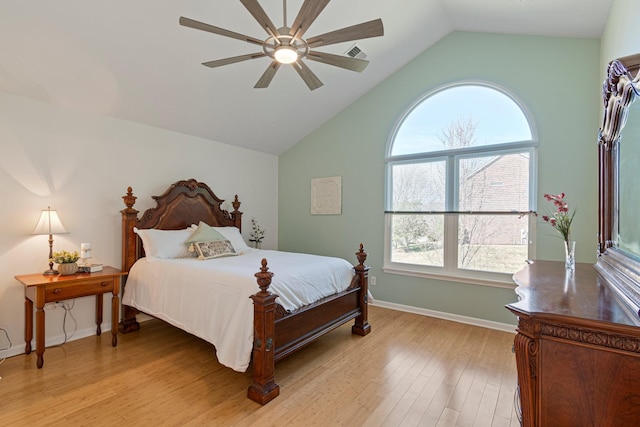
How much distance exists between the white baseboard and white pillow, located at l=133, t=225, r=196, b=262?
2715mm

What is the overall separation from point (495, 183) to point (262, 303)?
3.07 metres

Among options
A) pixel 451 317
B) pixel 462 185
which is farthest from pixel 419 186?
pixel 451 317

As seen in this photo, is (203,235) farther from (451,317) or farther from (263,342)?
(451,317)

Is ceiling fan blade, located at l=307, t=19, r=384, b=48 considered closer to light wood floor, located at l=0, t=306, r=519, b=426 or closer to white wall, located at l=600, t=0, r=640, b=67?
white wall, located at l=600, t=0, r=640, b=67

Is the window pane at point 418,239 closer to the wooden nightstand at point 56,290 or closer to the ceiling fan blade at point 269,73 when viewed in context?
the ceiling fan blade at point 269,73

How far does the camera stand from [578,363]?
3.50 feet

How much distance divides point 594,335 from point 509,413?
4.85 ft

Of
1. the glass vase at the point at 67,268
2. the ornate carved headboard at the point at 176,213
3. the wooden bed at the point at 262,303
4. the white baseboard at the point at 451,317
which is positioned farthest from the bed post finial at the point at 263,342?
the white baseboard at the point at 451,317

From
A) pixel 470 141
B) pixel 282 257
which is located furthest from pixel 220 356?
pixel 470 141

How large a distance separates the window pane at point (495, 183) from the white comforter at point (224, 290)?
182cm

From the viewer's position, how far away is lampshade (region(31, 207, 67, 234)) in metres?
2.92

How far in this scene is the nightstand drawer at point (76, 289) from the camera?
2.69 meters

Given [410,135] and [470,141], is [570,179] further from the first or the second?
[410,135]

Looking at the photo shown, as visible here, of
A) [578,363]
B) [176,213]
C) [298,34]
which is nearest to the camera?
[578,363]
